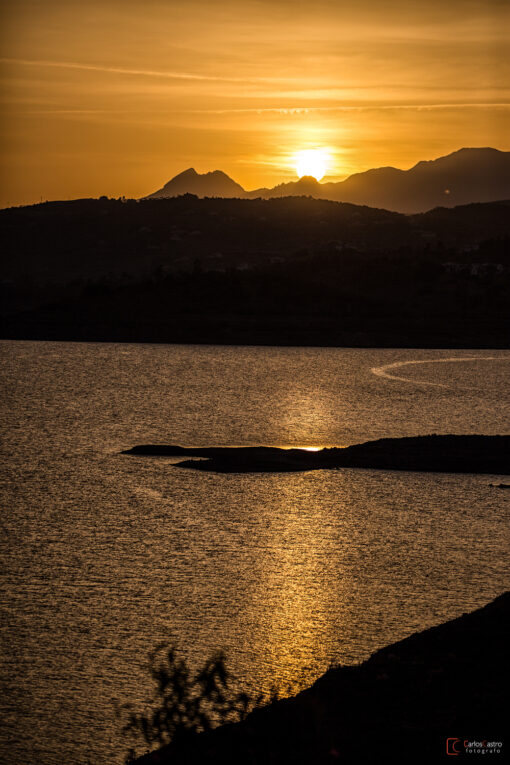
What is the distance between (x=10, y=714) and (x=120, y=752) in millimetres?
2017

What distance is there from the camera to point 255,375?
328 feet

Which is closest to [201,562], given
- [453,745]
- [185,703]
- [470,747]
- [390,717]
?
[390,717]

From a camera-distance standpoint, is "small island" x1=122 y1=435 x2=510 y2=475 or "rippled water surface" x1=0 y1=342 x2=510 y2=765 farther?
"small island" x1=122 y1=435 x2=510 y2=475

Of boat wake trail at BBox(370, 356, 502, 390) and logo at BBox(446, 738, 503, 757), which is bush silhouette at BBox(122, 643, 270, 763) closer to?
logo at BBox(446, 738, 503, 757)

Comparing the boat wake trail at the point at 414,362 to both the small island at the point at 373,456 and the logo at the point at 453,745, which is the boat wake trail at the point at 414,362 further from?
the logo at the point at 453,745

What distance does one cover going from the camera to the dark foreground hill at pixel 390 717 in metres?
11.6

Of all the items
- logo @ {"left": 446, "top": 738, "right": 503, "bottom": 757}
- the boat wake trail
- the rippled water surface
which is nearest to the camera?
logo @ {"left": 446, "top": 738, "right": 503, "bottom": 757}

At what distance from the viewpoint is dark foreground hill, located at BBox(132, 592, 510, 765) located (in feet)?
38.2

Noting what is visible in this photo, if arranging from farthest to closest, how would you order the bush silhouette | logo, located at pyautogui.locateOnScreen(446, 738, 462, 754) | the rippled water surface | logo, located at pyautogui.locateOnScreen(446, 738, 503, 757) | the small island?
the small island → the rippled water surface → logo, located at pyautogui.locateOnScreen(446, 738, 462, 754) → logo, located at pyautogui.locateOnScreen(446, 738, 503, 757) → the bush silhouette

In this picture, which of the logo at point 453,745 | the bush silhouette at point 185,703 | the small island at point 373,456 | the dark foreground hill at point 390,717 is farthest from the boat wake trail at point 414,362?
the logo at point 453,745

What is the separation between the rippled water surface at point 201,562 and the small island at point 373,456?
1152mm

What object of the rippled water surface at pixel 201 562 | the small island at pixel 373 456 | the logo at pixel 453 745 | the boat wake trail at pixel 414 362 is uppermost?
the boat wake trail at pixel 414 362

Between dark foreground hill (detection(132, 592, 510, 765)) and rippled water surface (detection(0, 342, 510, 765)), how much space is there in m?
2.00

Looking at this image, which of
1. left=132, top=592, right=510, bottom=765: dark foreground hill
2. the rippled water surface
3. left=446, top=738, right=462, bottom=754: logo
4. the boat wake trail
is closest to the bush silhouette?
left=132, top=592, right=510, bottom=765: dark foreground hill
